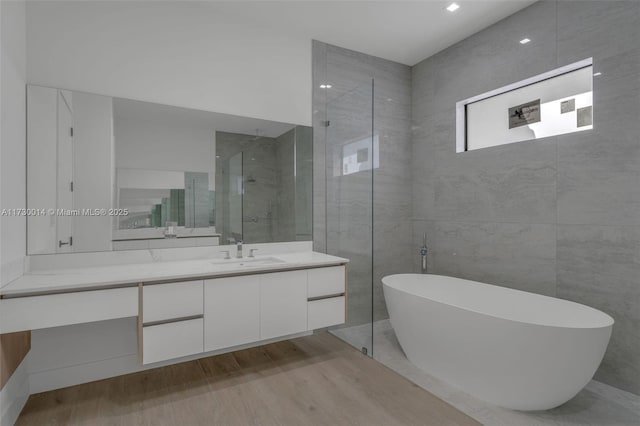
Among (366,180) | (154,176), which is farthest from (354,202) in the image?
(154,176)

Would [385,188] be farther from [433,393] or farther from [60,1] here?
[60,1]

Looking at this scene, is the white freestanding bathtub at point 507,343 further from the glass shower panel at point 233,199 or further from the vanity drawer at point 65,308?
the vanity drawer at point 65,308

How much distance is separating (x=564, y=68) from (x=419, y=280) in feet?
6.73

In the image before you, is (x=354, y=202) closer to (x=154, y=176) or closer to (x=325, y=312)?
(x=325, y=312)

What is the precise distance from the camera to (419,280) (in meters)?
3.16

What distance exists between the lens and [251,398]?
2.12 metres

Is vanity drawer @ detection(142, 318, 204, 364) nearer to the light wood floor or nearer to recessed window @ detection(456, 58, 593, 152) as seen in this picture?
the light wood floor

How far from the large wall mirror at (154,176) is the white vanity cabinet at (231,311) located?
59cm

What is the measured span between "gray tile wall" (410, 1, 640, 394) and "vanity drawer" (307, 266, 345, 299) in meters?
1.35

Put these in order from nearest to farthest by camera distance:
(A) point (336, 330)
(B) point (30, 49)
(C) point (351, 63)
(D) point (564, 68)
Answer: (B) point (30, 49) → (D) point (564, 68) → (A) point (336, 330) → (C) point (351, 63)

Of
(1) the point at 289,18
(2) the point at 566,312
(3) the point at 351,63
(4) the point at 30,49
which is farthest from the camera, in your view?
(3) the point at 351,63

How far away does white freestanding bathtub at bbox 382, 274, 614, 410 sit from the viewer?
5.88 feet

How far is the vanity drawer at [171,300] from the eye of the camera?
1983 mm

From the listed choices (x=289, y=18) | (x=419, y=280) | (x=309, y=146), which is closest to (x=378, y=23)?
(x=289, y=18)
